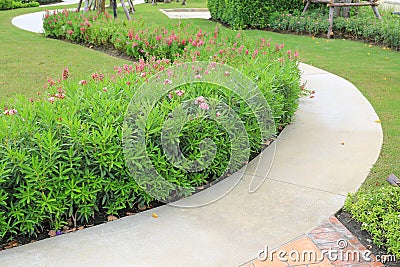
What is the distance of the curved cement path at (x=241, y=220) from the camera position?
310 centimetres

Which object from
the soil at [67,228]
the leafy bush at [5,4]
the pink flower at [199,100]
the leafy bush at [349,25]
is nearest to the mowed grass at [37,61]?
the pink flower at [199,100]

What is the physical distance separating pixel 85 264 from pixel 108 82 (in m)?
2.07

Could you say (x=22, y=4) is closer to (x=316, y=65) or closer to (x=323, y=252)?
(x=316, y=65)

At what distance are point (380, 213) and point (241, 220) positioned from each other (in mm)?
935

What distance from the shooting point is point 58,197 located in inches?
130

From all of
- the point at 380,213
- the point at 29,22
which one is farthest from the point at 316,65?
the point at 29,22

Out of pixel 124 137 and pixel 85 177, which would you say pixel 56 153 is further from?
pixel 124 137

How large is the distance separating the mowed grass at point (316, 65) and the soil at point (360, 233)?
0.62 metres

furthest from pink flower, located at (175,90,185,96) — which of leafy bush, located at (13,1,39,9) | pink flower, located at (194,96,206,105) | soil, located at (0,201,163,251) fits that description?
leafy bush, located at (13,1,39,9)

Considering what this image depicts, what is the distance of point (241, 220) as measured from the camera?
3.52 m

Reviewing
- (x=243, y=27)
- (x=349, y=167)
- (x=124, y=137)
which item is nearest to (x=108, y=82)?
(x=124, y=137)

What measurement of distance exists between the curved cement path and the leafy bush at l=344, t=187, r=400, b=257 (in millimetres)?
201

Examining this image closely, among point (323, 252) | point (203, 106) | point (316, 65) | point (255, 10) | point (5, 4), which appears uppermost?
point (5, 4)

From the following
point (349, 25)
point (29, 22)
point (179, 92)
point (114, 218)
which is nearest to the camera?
point (114, 218)
